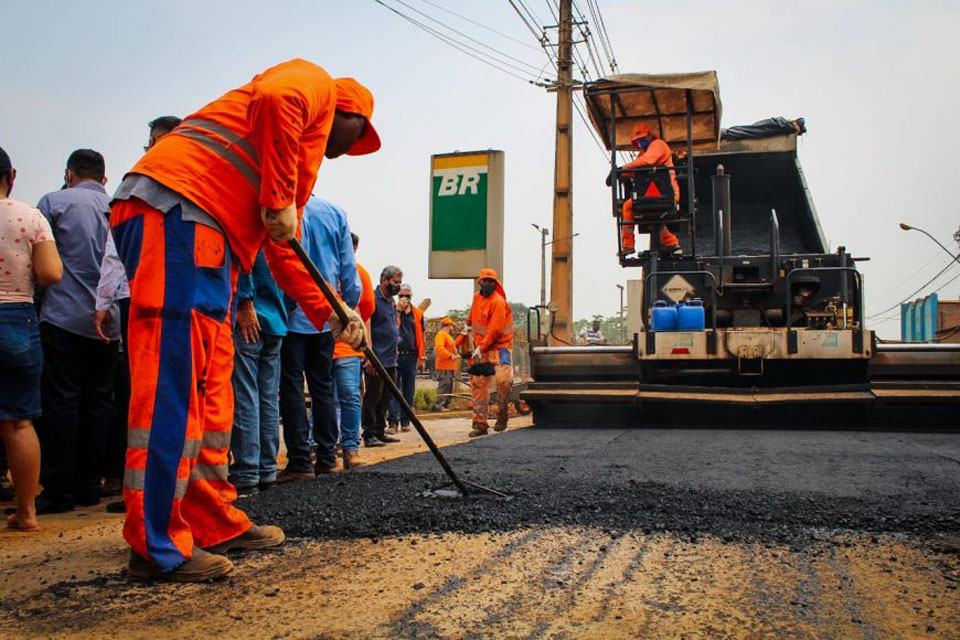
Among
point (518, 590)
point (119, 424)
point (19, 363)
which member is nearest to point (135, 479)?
point (518, 590)

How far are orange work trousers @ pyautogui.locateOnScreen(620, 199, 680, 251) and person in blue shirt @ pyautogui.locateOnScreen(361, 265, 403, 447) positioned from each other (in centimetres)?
219

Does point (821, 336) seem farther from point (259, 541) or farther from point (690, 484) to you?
point (259, 541)

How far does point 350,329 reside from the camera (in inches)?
112

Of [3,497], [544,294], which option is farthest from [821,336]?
[544,294]

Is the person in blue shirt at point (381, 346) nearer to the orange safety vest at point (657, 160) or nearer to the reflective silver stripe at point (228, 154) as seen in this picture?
the orange safety vest at point (657, 160)

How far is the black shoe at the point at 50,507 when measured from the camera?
12.0 ft

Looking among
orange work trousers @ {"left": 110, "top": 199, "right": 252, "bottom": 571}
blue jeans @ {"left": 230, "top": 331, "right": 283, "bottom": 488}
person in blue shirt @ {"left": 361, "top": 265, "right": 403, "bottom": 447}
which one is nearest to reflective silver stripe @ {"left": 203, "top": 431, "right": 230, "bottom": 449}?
orange work trousers @ {"left": 110, "top": 199, "right": 252, "bottom": 571}

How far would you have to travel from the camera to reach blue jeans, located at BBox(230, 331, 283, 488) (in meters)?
3.72

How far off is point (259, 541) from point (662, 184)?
577 cm

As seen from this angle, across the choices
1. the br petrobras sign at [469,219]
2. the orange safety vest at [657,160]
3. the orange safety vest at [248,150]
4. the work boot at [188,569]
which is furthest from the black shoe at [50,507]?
the orange safety vest at [657,160]

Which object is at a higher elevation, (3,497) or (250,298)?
(250,298)

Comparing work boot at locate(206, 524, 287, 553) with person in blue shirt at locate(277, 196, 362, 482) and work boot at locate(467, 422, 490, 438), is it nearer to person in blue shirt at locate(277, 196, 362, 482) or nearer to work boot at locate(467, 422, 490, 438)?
person in blue shirt at locate(277, 196, 362, 482)

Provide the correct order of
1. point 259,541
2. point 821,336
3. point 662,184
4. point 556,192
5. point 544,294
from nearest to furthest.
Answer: point 259,541, point 821,336, point 662,184, point 556,192, point 544,294

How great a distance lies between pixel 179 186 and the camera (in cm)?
236
